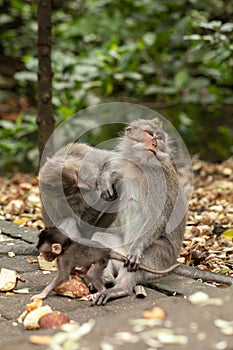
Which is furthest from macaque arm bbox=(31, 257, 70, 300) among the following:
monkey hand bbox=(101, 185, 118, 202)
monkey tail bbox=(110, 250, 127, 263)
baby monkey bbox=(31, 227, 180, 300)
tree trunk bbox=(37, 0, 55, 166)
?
tree trunk bbox=(37, 0, 55, 166)

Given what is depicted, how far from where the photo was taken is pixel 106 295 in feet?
13.7

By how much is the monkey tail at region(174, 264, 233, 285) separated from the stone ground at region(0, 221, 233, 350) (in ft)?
0.26

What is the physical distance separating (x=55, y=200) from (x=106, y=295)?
0.84 metres

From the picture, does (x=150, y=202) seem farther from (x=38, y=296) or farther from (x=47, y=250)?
(x=38, y=296)

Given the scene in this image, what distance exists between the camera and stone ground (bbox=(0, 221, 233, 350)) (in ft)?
10.1

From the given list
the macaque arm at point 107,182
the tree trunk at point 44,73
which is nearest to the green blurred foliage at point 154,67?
the tree trunk at point 44,73

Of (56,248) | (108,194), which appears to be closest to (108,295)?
(56,248)

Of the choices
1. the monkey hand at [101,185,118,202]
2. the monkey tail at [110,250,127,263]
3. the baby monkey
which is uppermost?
the monkey hand at [101,185,118,202]

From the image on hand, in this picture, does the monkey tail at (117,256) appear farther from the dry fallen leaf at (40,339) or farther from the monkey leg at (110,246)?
the dry fallen leaf at (40,339)

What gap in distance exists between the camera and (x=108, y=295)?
420 cm

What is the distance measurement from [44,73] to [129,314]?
303 centimetres

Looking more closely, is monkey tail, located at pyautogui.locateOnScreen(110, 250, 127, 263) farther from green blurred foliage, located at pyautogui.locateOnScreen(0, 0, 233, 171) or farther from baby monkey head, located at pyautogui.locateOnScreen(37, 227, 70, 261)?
green blurred foliage, located at pyautogui.locateOnScreen(0, 0, 233, 171)

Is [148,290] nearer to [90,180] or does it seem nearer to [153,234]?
[153,234]

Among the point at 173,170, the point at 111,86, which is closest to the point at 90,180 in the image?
the point at 173,170
